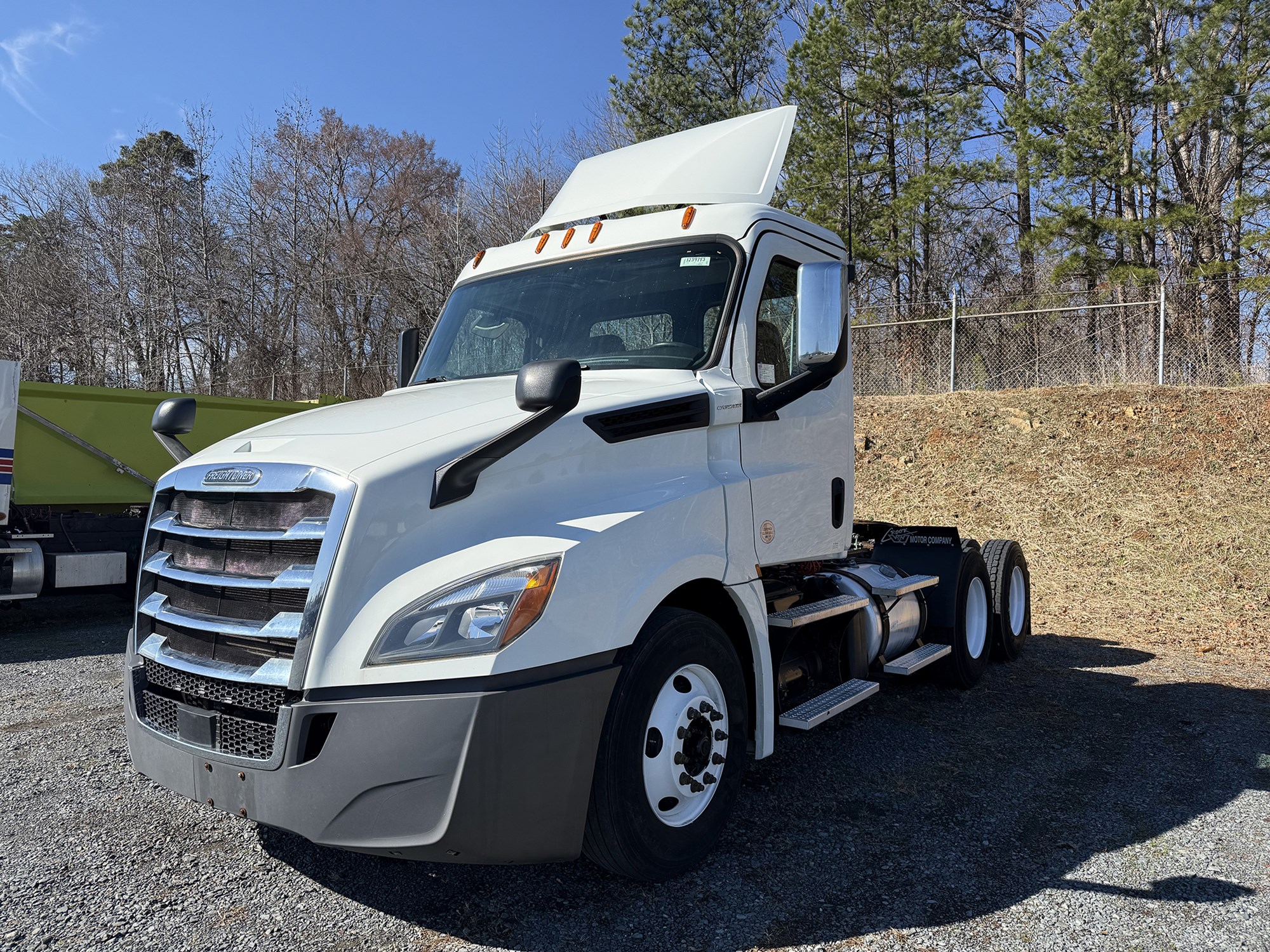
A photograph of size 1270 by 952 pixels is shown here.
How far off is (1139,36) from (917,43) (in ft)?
16.3

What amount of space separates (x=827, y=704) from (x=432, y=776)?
88.2 inches

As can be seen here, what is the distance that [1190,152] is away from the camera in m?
19.6

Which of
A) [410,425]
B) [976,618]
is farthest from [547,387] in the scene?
[976,618]

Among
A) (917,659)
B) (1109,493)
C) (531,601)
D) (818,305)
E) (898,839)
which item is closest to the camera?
(531,601)

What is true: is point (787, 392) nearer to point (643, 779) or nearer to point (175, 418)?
point (643, 779)

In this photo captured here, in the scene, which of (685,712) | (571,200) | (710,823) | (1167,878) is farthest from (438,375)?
(1167,878)

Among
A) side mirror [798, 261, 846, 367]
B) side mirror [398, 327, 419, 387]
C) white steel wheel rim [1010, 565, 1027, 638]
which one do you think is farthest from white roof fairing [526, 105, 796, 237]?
white steel wheel rim [1010, 565, 1027, 638]

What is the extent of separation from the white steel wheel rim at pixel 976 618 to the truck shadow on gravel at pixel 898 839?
678 millimetres

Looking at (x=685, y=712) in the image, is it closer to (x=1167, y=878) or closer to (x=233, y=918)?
(x=233, y=918)

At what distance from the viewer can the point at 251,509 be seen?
3039 millimetres

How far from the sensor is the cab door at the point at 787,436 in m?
4.07

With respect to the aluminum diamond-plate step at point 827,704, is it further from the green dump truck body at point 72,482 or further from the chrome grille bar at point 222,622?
the green dump truck body at point 72,482

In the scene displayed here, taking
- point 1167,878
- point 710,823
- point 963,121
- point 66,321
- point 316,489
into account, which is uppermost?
point 963,121

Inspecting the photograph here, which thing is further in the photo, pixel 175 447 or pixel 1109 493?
pixel 1109 493
